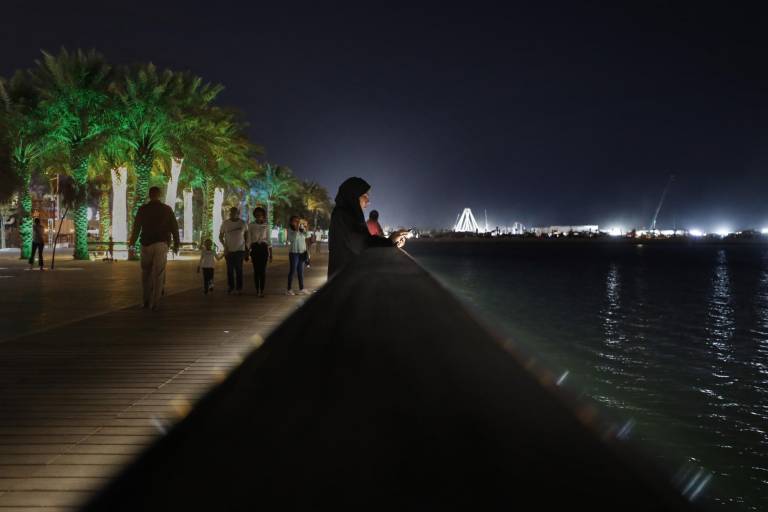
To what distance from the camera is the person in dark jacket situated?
122 inches

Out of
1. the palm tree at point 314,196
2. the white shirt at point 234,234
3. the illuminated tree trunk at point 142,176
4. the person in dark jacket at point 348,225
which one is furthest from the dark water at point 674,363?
the palm tree at point 314,196

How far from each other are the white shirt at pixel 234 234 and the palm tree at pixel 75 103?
18710mm

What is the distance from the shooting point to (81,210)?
109 feet

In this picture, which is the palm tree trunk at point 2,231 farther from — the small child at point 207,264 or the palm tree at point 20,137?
the small child at point 207,264

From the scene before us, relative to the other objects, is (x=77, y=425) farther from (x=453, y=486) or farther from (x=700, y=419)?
(x=700, y=419)

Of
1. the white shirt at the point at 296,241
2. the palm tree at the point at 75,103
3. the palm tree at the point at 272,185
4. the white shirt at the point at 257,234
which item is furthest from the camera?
the palm tree at the point at 272,185

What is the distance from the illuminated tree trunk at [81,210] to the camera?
31656 millimetres

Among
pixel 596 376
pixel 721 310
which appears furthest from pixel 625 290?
pixel 596 376

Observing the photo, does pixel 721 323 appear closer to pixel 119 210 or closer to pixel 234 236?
pixel 234 236

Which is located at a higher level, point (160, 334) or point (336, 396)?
point (336, 396)

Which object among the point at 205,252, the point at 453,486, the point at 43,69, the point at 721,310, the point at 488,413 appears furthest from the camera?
the point at 43,69

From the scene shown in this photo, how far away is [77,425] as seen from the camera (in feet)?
15.9

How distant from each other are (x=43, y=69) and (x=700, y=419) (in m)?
31.9

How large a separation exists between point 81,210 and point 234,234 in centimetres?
2230
